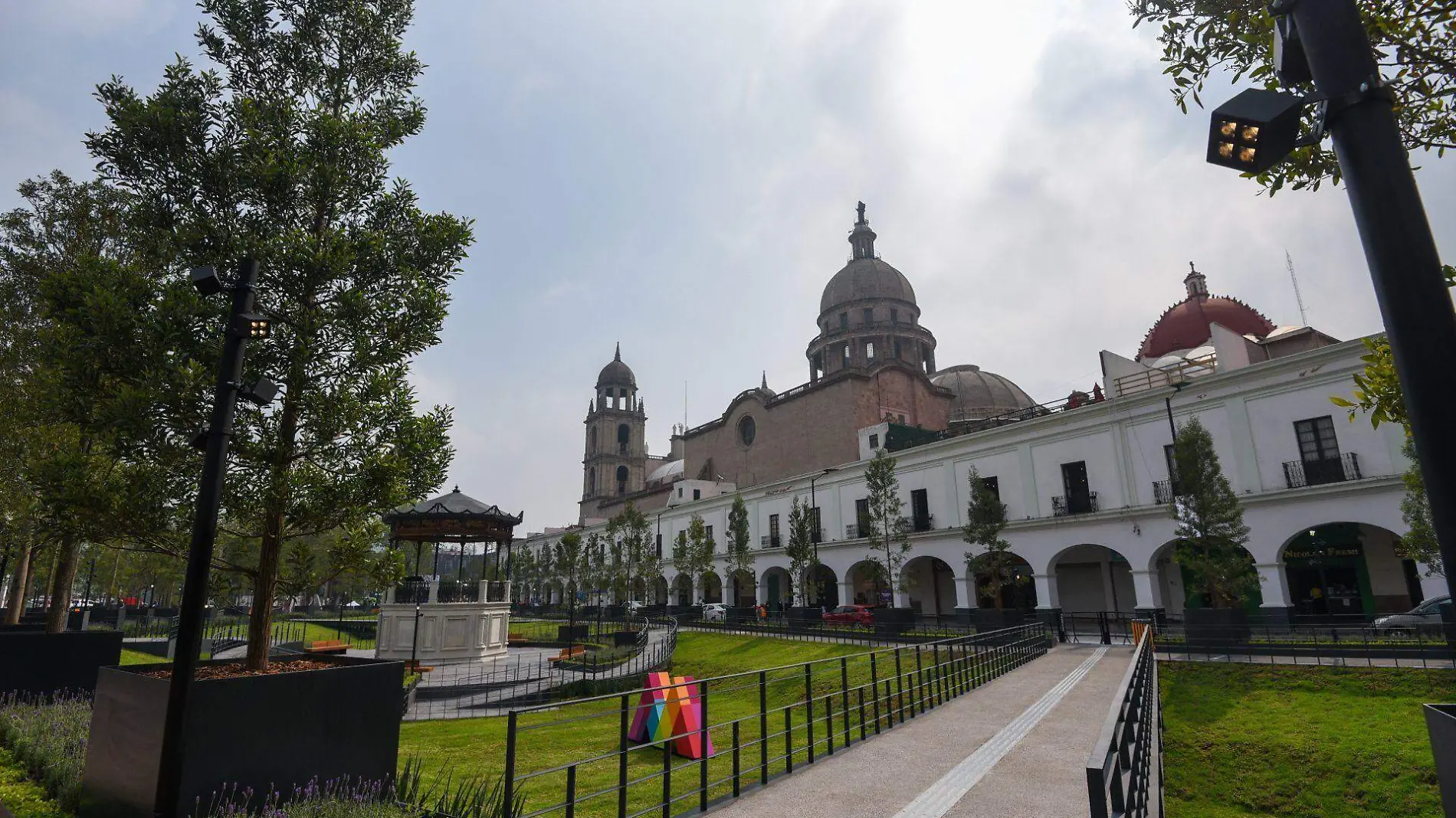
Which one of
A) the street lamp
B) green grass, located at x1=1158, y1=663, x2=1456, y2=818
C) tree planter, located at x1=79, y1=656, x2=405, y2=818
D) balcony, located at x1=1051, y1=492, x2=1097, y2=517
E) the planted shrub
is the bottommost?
green grass, located at x1=1158, y1=663, x2=1456, y2=818

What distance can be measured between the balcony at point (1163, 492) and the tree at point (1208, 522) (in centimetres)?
385

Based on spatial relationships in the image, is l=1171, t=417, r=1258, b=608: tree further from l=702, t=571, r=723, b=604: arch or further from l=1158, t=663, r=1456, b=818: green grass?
l=702, t=571, r=723, b=604: arch

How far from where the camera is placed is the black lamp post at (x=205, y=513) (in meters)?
5.35

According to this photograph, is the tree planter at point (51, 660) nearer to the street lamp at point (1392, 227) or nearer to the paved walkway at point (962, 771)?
the paved walkway at point (962, 771)

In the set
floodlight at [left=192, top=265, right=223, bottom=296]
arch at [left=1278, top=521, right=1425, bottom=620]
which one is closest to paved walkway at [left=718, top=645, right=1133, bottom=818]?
floodlight at [left=192, top=265, right=223, bottom=296]

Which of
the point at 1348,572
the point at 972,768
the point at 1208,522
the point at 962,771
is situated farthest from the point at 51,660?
the point at 1348,572

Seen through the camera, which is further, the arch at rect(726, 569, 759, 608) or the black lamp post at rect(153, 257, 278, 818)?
the arch at rect(726, 569, 759, 608)

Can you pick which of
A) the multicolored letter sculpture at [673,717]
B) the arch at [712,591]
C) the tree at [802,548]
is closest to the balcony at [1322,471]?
the tree at [802,548]

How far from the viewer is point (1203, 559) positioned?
21594 mm

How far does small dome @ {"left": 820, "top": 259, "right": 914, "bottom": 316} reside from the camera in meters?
61.4

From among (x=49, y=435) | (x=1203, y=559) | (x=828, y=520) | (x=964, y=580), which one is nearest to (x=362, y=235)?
(x=49, y=435)

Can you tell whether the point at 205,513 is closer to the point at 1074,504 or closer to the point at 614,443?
the point at 1074,504

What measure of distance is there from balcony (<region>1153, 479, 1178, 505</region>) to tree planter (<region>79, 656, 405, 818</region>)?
27.1 metres

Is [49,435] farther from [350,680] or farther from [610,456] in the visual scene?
[610,456]
